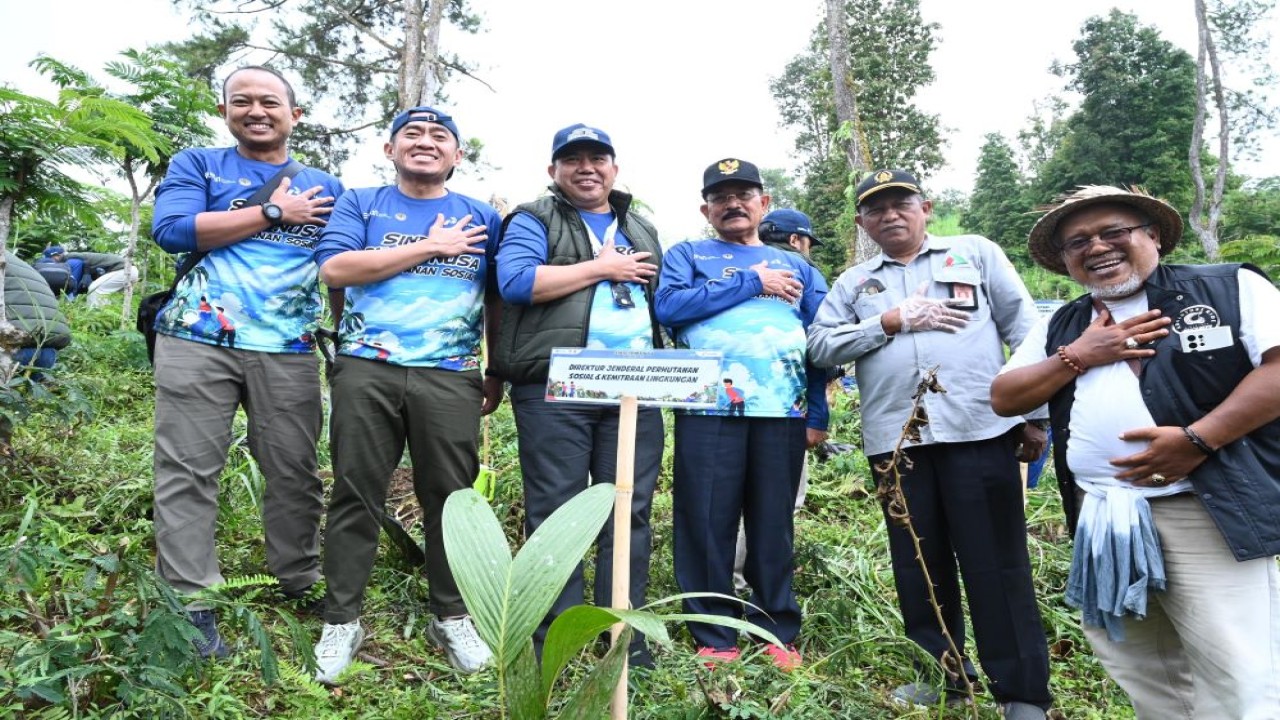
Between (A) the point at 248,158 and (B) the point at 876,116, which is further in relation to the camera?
(B) the point at 876,116

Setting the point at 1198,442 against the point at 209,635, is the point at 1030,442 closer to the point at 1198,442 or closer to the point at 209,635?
the point at 1198,442

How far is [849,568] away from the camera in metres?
3.66

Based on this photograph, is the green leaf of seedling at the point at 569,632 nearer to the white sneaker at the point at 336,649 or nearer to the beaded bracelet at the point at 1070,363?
the white sneaker at the point at 336,649

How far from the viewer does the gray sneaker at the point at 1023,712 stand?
2453 millimetres

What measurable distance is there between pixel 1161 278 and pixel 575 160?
2009 millimetres

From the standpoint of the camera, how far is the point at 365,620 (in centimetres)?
303

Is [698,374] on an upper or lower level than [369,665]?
upper

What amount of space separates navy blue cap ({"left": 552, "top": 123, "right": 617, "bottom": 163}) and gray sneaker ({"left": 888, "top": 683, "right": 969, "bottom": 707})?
90.0 inches

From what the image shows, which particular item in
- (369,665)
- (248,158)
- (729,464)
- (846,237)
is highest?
(846,237)

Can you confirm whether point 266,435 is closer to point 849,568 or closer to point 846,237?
point 849,568

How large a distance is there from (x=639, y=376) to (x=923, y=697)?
1564 mm

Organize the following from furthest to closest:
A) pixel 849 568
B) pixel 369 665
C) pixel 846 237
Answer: pixel 846 237 → pixel 849 568 → pixel 369 665

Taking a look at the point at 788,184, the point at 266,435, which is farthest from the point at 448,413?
the point at 788,184

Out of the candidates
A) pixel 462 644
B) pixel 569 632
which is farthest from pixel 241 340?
pixel 569 632
